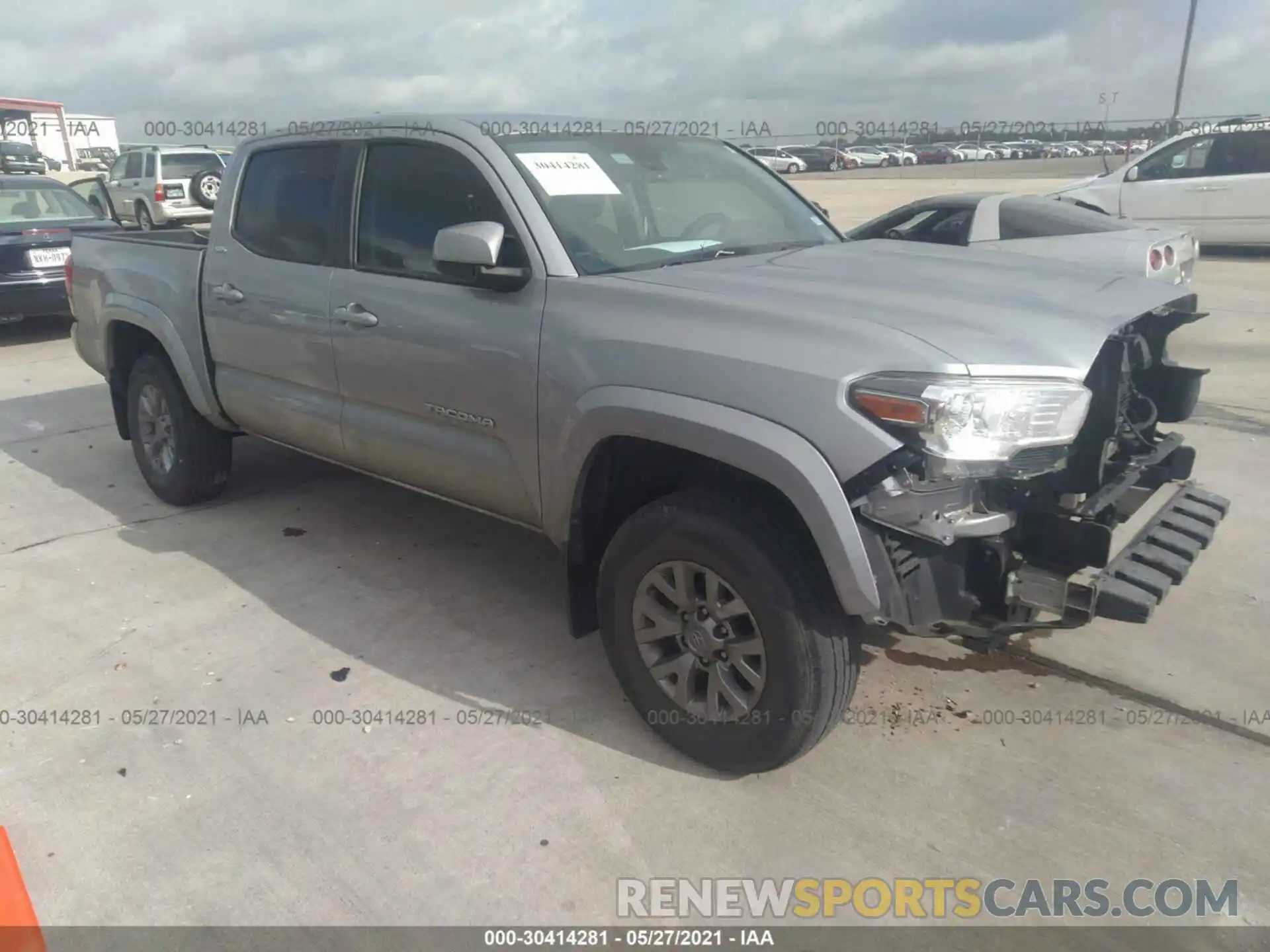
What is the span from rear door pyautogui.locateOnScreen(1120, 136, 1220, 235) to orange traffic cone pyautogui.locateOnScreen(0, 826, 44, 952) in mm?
15145

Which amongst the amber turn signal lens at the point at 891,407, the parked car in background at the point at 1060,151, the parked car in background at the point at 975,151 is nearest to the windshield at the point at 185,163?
the amber turn signal lens at the point at 891,407

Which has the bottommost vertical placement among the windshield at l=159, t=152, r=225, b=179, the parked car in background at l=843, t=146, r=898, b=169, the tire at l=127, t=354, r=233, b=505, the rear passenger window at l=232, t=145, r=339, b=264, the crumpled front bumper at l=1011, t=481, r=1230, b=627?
the tire at l=127, t=354, r=233, b=505

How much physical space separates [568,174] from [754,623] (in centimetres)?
176

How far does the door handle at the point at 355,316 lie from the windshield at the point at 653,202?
2.75 ft

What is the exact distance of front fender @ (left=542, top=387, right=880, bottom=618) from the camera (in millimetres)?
2490

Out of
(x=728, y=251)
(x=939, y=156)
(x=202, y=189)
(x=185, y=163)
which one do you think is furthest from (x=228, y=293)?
(x=939, y=156)

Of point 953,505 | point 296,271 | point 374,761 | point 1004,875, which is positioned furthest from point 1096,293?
point 296,271

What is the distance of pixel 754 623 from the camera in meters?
2.78

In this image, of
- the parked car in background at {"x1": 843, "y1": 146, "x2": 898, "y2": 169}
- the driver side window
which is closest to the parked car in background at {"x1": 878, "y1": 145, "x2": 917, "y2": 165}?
the parked car in background at {"x1": 843, "y1": 146, "x2": 898, "y2": 169}

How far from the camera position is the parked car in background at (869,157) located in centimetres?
5047

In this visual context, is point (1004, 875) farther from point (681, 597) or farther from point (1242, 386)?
point (1242, 386)

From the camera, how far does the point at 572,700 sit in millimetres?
3469

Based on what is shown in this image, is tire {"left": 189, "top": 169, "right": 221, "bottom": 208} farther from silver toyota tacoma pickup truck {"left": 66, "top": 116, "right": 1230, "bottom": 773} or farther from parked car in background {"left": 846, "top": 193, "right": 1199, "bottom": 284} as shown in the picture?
parked car in background {"left": 846, "top": 193, "right": 1199, "bottom": 284}

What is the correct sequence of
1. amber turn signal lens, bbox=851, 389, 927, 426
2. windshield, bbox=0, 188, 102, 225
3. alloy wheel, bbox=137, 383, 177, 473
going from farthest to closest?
windshield, bbox=0, 188, 102, 225, alloy wheel, bbox=137, 383, 177, 473, amber turn signal lens, bbox=851, 389, 927, 426
